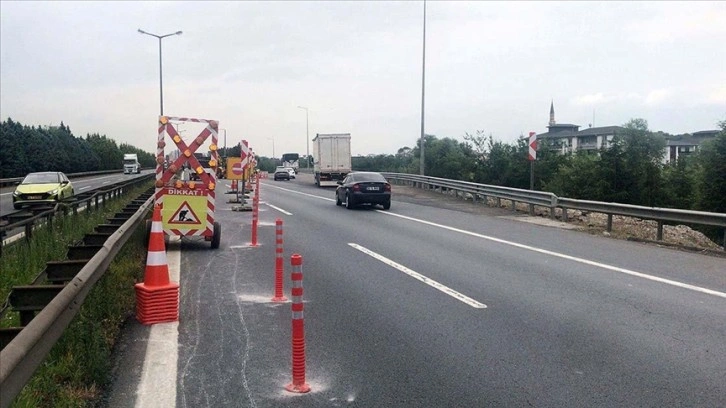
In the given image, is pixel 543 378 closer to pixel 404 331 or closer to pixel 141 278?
pixel 404 331

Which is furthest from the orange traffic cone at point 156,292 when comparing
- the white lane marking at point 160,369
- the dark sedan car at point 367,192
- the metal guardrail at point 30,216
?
the dark sedan car at point 367,192

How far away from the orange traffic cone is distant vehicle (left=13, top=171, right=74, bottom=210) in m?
18.5

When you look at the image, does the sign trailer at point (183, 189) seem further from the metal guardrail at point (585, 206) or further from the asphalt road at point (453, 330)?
the metal guardrail at point (585, 206)

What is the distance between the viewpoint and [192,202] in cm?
1232

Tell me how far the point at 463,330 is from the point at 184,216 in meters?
7.05

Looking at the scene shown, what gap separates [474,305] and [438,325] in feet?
3.70

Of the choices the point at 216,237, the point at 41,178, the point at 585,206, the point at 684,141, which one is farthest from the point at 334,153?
the point at 684,141

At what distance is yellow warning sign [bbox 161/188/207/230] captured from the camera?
1217cm

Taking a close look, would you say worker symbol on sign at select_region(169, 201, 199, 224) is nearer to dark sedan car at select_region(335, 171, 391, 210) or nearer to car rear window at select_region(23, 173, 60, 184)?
dark sedan car at select_region(335, 171, 391, 210)

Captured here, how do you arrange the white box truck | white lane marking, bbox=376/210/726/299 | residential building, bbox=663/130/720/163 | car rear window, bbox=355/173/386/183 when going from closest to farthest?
white lane marking, bbox=376/210/726/299
car rear window, bbox=355/173/386/183
the white box truck
residential building, bbox=663/130/720/163

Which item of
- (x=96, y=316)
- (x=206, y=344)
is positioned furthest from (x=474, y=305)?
(x=96, y=316)

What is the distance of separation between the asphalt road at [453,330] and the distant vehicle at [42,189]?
1412 cm

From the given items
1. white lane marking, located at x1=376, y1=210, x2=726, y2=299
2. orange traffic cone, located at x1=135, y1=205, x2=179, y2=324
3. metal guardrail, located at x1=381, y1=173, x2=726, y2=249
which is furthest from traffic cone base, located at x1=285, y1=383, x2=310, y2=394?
metal guardrail, located at x1=381, y1=173, x2=726, y2=249

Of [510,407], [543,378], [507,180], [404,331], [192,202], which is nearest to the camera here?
[510,407]
